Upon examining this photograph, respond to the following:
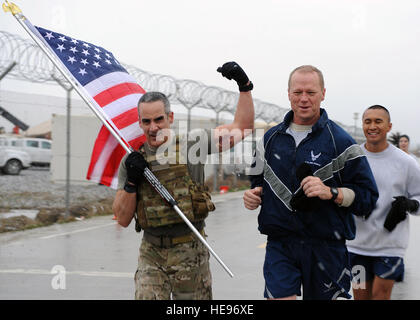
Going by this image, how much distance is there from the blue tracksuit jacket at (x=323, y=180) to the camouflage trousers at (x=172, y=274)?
489 millimetres

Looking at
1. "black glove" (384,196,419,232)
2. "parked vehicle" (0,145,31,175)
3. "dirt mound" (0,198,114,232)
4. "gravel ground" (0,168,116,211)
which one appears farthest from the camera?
"parked vehicle" (0,145,31,175)

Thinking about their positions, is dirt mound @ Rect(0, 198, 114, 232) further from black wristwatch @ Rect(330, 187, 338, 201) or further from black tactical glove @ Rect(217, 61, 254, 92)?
black wristwatch @ Rect(330, 187, 338, 201)

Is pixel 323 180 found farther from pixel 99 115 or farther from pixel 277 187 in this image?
pixel 99 115

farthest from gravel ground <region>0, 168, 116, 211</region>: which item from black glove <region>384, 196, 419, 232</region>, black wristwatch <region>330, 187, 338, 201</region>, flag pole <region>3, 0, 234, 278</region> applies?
black wristwatch <region>330, 187, 338, 201</region>

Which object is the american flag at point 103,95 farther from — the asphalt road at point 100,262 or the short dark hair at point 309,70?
the asphalt road at point 100,262

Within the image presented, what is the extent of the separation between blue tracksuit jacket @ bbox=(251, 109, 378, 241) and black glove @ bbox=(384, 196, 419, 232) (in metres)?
1.17

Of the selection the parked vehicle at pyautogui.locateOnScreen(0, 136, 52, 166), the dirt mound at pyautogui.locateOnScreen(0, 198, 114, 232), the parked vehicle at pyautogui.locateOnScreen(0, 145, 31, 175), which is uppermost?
the parked vehicle at pyautogui.locateOnScreen(0, 136, 52, 166)

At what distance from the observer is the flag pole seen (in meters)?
3.17

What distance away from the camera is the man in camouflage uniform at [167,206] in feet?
10.4

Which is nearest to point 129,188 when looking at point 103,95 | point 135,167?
point 135,167

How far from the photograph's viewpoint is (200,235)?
10.5 ft
